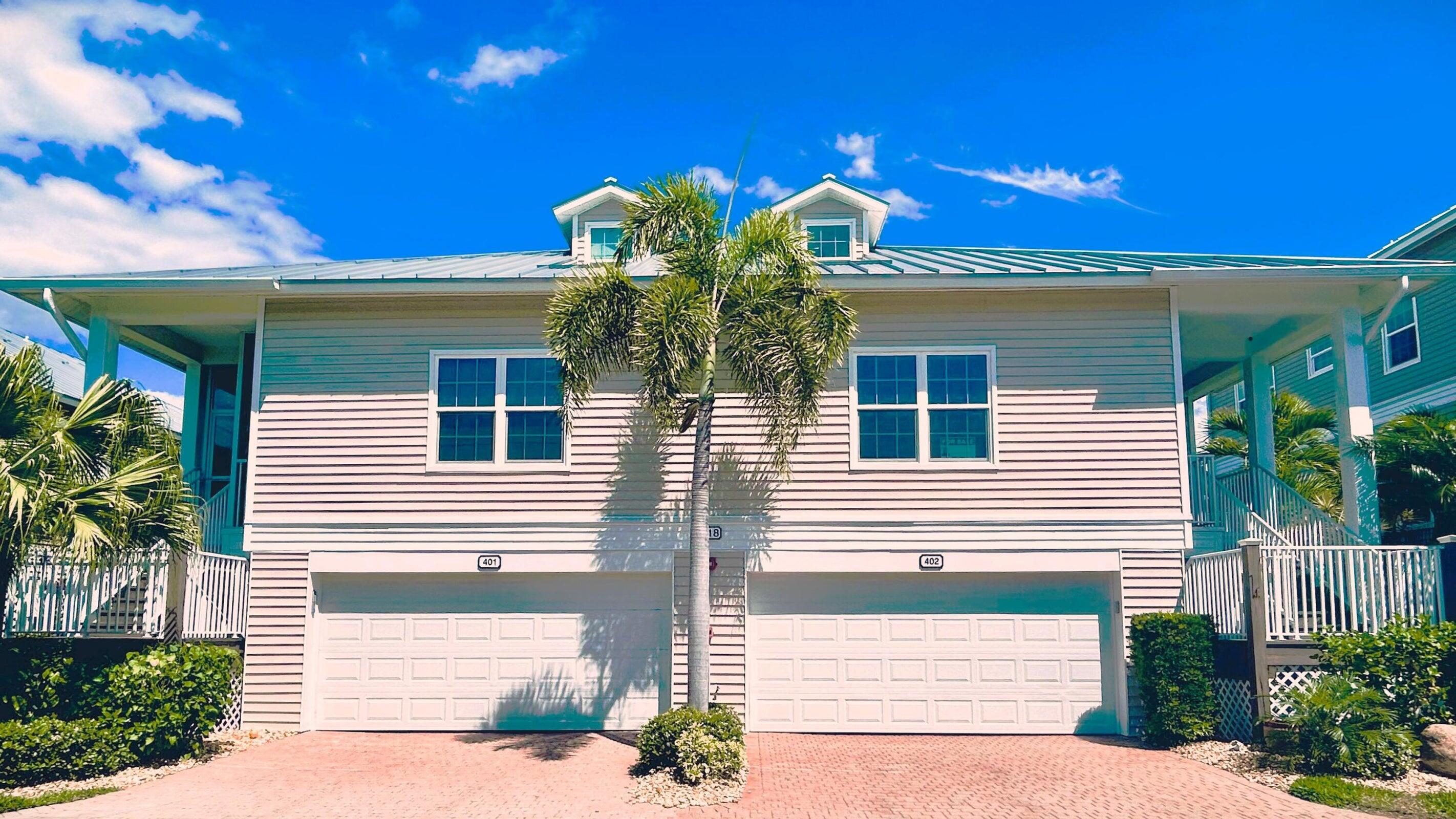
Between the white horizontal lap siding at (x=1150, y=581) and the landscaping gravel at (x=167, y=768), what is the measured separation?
10.2 meters

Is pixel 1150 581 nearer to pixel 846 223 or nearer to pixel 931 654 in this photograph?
pixel 931 654

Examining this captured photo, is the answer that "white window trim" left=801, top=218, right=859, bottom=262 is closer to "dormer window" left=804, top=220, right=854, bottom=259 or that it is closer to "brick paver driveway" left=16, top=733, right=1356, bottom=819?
"dormer window" left=804, top=220, right=854, bottom=259

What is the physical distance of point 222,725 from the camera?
13.1 meters

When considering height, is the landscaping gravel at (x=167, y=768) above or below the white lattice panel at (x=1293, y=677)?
below

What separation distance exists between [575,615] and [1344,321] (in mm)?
10302

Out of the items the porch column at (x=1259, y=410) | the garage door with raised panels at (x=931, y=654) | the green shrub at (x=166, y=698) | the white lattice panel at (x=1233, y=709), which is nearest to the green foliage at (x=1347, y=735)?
the white lattice panel at (x=1233, y=709)

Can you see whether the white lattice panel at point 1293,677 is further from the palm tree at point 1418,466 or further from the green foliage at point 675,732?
the green foliage at point 675,732

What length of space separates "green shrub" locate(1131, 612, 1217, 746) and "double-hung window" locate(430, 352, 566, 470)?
23.7 ft

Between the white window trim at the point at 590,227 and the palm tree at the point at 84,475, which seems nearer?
the palm tree at the point at 84,475

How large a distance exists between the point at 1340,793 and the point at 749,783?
5204 millimetres

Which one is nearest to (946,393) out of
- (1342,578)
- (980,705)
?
(980,705)

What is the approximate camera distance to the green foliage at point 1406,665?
1053 cm

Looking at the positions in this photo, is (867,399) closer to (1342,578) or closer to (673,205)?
(673,205)

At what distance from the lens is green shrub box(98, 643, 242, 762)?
11.0 m
